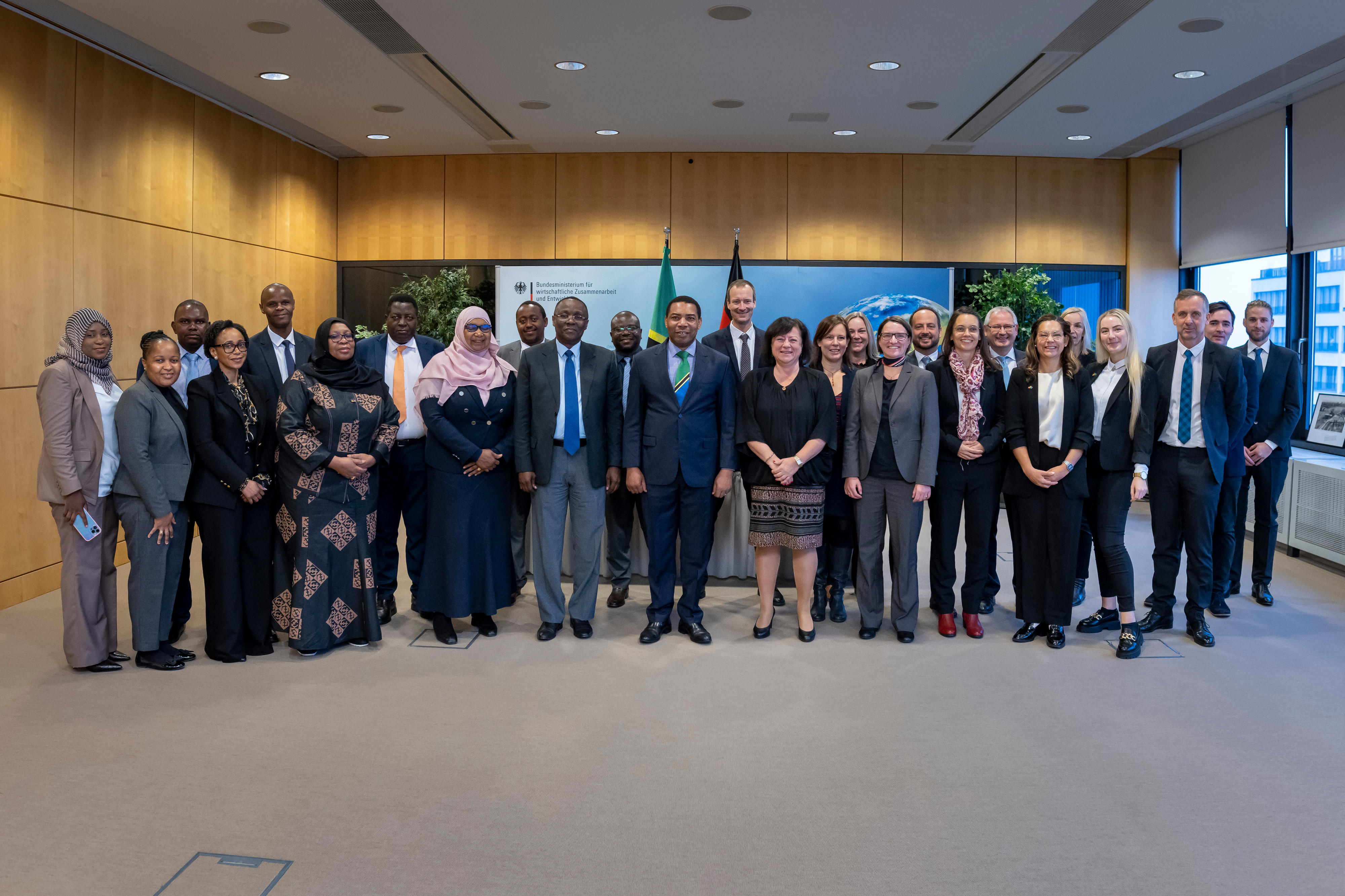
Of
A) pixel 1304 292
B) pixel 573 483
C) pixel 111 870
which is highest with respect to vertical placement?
pixel 1304 292

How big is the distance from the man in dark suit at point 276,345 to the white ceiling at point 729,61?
1.71 meters

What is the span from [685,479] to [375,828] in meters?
2.22

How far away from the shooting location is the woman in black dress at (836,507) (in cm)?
485

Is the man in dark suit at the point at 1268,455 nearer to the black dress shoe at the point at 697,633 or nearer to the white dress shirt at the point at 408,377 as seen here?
the black dress shoe at the point at 697,633

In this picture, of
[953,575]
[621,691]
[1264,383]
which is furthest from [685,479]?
[1264,383]

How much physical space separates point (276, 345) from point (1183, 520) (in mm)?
5035

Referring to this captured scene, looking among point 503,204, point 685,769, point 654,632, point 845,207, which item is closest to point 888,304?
point 845,207

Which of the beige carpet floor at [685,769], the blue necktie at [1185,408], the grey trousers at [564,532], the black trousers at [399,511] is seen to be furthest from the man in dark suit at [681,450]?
the blue necktie at [1185,408]

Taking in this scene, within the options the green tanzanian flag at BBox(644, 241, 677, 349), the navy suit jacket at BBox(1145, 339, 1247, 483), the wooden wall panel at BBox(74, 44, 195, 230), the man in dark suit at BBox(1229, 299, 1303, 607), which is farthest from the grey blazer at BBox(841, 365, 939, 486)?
the wooden wall panel at BBox(74, 44, 195, 230)

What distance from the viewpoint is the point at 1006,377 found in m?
5.47

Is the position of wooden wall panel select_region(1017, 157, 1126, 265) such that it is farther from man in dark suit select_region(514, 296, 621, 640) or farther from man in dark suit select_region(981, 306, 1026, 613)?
man in dark suit select_region(514, 296, 621, 640)

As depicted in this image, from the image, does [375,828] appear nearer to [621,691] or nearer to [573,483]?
[621,691]

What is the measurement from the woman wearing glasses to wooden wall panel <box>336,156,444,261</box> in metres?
5.43

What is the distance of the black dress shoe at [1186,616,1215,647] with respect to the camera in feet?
15.4
